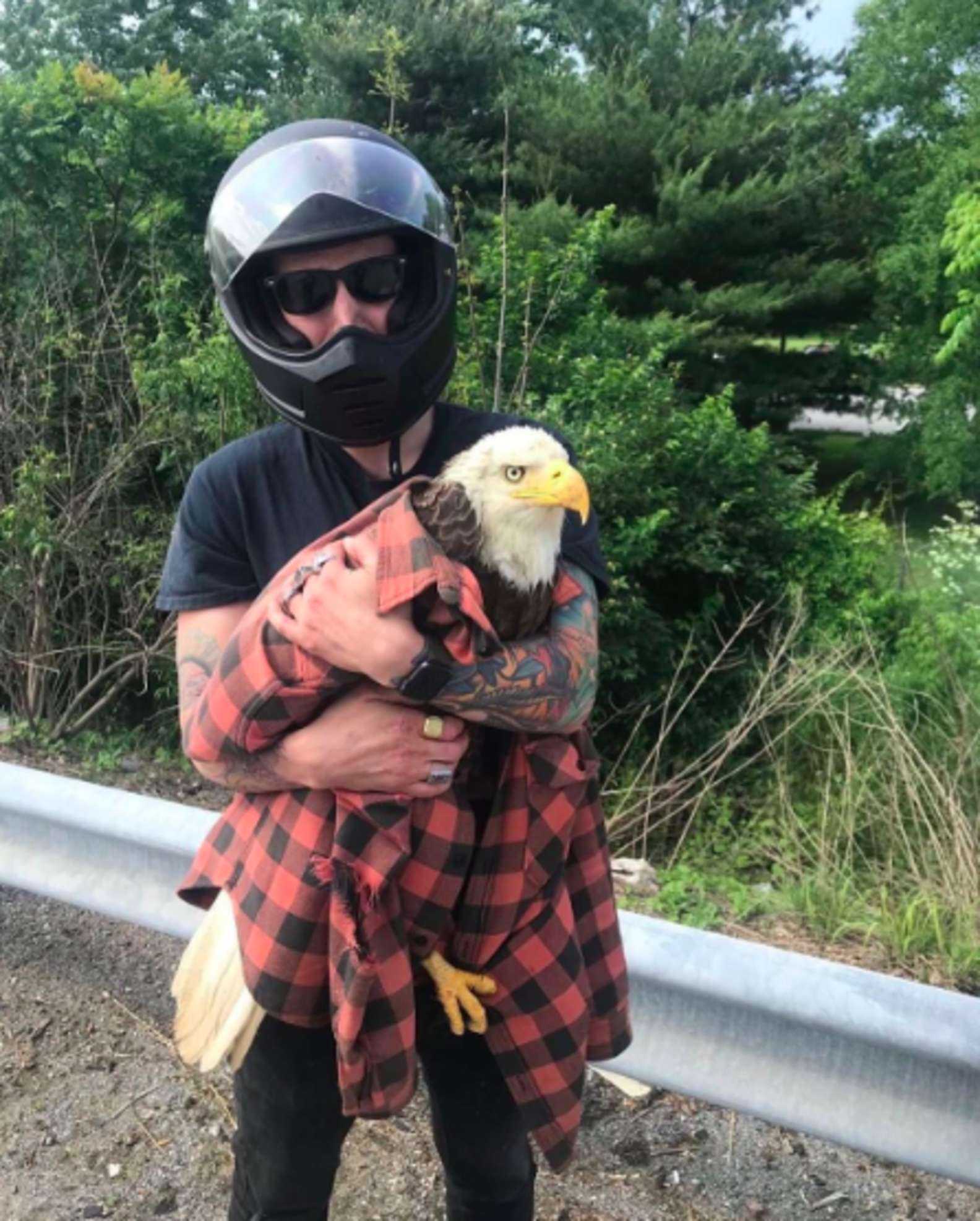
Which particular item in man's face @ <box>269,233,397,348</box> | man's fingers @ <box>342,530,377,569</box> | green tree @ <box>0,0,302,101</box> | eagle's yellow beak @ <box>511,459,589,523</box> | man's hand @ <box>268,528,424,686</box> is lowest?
man's hand @ <box>268,528,424,686</box>

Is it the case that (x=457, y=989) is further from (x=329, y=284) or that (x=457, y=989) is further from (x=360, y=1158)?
(x=329, y=284)

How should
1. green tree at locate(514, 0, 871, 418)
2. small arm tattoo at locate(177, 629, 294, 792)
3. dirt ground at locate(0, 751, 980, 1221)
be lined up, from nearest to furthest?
small arm tattoo at locate(177, 629, 294, 792)
dirt ground at locate(0, 751, 980, 1221)
green tree at locate(514, 0, 871, 418)

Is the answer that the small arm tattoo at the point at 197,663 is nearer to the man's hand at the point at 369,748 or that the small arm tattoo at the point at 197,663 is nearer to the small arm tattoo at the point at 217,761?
the small arm tattoo at the point at 217,761

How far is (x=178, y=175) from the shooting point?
6.68 meters

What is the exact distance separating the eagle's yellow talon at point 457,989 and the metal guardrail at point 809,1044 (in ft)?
1.86

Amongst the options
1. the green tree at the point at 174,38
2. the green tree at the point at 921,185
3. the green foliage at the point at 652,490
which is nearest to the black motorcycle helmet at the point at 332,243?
the green foliage at the point at 652,490

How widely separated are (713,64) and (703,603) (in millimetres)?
12846

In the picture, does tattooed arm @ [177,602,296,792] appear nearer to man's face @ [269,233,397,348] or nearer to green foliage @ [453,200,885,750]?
man's face @ [269,233,397,348]

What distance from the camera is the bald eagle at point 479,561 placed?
56.8 inches

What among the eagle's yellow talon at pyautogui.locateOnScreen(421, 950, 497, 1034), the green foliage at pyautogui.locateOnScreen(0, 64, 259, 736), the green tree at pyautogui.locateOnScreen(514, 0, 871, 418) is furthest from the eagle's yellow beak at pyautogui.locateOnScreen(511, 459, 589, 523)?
the green tree at pyautogui.locateOnScreen(514, 0, 871, 418)

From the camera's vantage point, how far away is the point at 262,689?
1449mm

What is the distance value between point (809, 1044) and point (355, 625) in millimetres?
1206

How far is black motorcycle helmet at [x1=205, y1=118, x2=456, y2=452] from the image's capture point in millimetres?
1581

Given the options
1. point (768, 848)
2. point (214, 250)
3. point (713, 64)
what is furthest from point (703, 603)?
point (713, 64)
